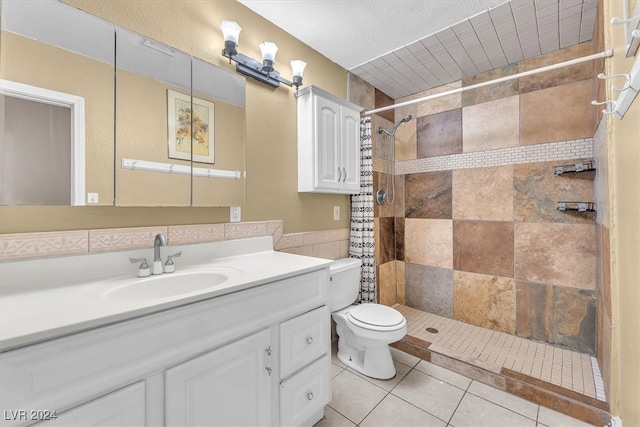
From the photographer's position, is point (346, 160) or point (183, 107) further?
point (346, 160)

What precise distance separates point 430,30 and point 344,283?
75.7 inches

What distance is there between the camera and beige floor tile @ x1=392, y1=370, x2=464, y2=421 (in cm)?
156

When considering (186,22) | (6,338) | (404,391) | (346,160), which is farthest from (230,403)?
Result: (186,22)

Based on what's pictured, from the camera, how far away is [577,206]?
1895mm

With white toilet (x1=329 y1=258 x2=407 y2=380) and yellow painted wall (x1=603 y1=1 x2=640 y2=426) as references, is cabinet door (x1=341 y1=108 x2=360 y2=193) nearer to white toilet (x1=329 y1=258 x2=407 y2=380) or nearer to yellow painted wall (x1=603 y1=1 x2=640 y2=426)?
white toilet (x1=329 y1=258 x2=407 y2=380)

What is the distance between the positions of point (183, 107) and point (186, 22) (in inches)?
19.1

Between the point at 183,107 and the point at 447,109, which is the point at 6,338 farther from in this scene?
the point at 447,109

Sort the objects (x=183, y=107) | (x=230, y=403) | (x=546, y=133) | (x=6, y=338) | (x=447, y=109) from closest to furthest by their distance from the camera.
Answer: (x=6, y=338), (x=230, y=403), (x=183, y=107), (x=546, y=133), (x=447, y=109)

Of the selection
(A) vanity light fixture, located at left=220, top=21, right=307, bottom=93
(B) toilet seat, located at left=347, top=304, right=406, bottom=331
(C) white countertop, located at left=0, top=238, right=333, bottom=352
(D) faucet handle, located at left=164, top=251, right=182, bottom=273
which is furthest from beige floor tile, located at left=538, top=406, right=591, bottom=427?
(A) vanity light fixture, located at left=220, top=21, right=307, bottom=93

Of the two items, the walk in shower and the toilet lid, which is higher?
the walk in shower

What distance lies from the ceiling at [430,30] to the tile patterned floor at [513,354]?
232cm

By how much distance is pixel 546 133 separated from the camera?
211 centimetres

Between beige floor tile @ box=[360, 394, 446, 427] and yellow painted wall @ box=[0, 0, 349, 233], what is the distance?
4.04 feet

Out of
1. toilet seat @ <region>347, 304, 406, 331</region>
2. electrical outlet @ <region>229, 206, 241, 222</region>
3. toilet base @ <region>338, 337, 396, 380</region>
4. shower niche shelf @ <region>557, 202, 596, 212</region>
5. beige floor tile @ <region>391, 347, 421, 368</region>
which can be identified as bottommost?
beige floor tile @ <region>391, 347, 421, 368</region>
